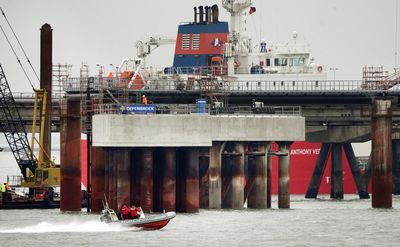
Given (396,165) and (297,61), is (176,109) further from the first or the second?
(396,165)

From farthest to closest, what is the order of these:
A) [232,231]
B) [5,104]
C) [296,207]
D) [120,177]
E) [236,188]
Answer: [5,104]
[296,207]
[236,188]
[120,177]
[232,231]

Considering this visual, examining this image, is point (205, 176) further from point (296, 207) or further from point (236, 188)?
point (296, 207)

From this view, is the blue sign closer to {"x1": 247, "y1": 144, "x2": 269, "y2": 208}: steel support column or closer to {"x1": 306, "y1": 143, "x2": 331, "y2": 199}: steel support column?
{"x1": 247, "y1": 144, "x2": 269, "y2": 208}: steel support column

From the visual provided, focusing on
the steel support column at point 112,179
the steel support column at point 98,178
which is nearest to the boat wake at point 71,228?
the steel support column at point 112,179

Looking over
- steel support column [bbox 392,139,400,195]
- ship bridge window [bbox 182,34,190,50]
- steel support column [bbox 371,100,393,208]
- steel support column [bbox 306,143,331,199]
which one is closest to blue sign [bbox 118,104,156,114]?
steel support column [bbox 371,100,393,208]

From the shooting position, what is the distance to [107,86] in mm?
117688

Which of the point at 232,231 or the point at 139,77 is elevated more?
the point at 139,77

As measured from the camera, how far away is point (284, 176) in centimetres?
11794

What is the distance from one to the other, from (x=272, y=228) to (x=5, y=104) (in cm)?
3866

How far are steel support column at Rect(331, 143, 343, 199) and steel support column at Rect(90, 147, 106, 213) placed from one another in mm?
41176

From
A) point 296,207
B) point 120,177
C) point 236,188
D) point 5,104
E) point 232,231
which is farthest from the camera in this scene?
point 5,104

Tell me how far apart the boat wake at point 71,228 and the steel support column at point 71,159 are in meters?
10.3

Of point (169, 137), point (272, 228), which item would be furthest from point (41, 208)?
point (272, 228)

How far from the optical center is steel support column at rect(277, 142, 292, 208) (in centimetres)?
11725
